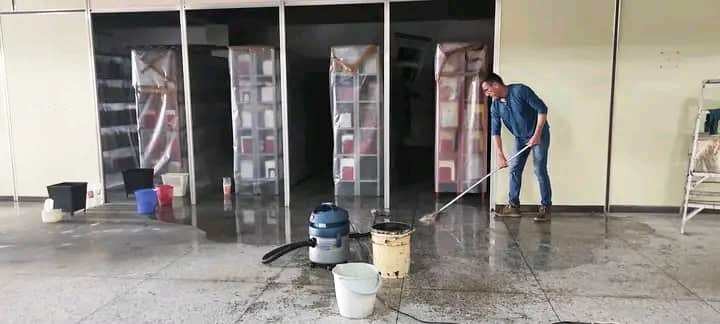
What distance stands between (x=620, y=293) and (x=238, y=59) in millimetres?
4758

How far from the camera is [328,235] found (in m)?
3.51

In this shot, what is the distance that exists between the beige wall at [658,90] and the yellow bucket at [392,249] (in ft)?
9.29

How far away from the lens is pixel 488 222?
4.92m

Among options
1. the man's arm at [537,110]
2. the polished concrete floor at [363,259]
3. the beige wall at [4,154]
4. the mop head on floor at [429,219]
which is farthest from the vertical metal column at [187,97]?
the man's arm at [537,110]

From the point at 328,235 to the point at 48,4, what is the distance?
176 inches

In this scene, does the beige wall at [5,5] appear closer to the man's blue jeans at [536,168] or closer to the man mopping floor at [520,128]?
the man mopping floor at [520,128]

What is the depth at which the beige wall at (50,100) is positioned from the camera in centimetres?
576

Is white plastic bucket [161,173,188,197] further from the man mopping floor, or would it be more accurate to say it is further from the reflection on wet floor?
the man mopping floor

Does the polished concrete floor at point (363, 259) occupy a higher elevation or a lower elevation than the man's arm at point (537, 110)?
lower

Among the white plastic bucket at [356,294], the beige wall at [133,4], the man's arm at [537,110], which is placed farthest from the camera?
the beige wall at [133,4]

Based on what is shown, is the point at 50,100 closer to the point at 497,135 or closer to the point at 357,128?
the point at 357,128

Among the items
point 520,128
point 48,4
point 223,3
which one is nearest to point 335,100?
point 223,3

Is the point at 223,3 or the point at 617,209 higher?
the point at 223,3

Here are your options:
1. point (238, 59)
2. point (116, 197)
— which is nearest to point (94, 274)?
point (116, 197)
